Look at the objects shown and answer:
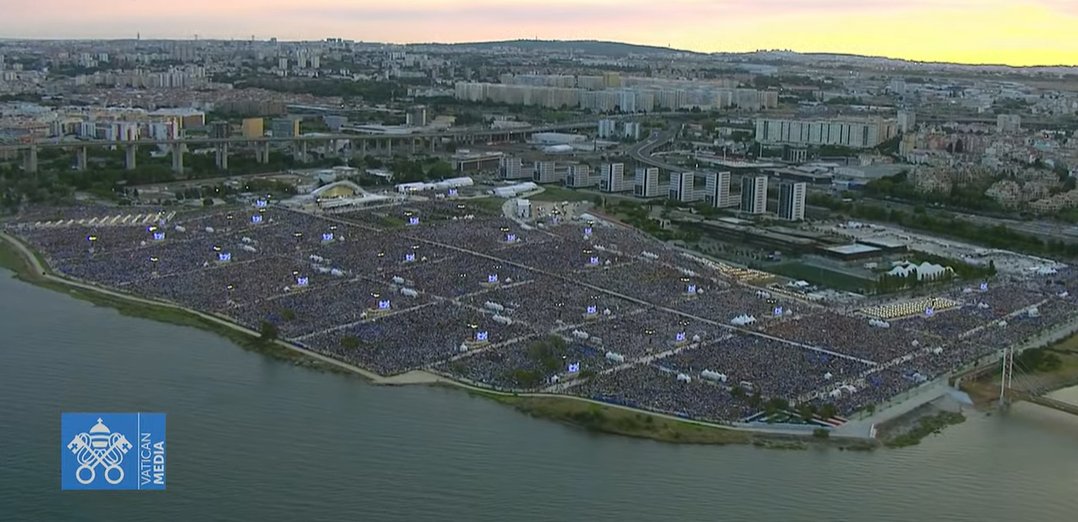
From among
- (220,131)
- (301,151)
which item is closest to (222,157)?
(220,131)

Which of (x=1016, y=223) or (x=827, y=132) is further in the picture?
(x=827, y=132)

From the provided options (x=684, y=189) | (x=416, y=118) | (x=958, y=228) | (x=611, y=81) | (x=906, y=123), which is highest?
(x=611, y=81)

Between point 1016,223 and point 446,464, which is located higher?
point 1016,223

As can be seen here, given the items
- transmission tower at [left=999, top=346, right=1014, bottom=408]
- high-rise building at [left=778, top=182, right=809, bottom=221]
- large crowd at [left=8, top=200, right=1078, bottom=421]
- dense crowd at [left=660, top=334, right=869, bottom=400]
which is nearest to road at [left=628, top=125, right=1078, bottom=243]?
high-rise building at [left=778, top=182, right=809, bottom=221]

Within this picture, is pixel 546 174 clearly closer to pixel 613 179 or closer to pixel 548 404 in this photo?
pixel 613 179


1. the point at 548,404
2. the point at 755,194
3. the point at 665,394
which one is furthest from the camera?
the point at 755,194

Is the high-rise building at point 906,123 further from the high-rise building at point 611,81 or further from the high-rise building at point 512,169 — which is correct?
the high-rise building at point 611,81

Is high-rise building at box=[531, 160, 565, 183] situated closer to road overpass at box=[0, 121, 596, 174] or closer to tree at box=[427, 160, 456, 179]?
tree at box=[427, 160, 456, 179]
